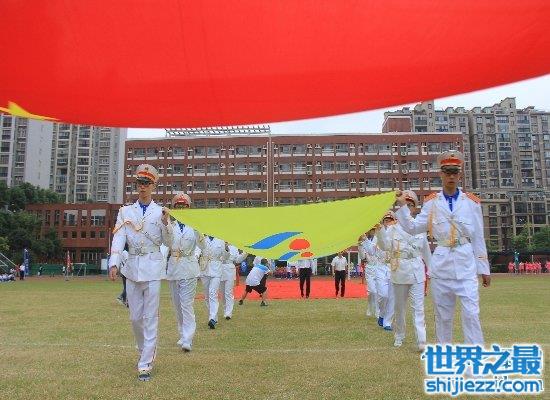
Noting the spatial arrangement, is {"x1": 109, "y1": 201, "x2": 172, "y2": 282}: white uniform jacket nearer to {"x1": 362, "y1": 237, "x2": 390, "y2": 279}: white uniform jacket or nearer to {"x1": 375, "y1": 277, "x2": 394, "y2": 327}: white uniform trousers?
{"x1": 375, "y1": 277, "x2": 394, "y2": 327}: white uniform trousers

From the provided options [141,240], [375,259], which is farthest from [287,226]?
[375,259]

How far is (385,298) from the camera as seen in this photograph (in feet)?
40.7

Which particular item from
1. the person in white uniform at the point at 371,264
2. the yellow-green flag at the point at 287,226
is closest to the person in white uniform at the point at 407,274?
the yellow-green flag at the point at 287,226

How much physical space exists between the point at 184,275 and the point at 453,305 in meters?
5.09

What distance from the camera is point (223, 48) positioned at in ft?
10.6

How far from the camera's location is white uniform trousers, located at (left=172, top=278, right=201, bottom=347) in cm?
887

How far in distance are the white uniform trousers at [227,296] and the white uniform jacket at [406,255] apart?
6.01 meters

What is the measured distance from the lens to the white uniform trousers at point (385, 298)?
37.8 ft

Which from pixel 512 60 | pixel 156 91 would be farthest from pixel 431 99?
pixel 156 91

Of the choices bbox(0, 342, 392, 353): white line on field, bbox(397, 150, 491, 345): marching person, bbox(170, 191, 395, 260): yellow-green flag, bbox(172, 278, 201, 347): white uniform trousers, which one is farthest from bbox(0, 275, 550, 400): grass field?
bbox(170, 191, 395, 260): yellow-green flag

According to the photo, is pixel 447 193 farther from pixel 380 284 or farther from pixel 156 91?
pixel 380 284

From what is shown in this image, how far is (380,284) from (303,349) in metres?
4.50

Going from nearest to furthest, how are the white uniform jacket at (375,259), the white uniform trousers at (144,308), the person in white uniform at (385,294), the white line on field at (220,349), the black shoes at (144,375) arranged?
the black shoes at (144,375) < the white uniform trousers at (144,308) < the white line on field at (220,349) < the person in white uniform at (385,294) < the white uniform jacket at (375,259)

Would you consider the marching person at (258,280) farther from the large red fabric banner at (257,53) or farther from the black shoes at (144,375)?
the large red fabric banner at (257,53)
